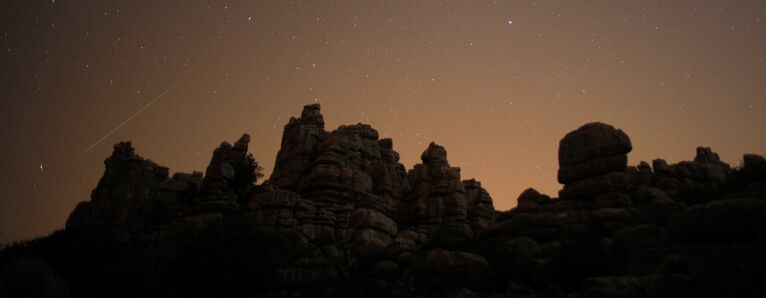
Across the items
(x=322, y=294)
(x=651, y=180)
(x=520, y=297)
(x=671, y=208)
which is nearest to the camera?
(x=520, y=297)

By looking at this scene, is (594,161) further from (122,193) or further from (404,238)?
(122,193)

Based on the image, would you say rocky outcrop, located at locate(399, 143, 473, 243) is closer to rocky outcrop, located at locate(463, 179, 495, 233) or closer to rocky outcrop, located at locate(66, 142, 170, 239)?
rocky outcrop, located at locate(463, 179, 495, 233)

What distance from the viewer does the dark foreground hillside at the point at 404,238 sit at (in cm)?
1594

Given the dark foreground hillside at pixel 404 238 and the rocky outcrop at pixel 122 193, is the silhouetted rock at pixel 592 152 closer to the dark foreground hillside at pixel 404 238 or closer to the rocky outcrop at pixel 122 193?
the dark foreground hillside at pixel 404 238

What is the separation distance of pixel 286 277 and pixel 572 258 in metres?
15.0

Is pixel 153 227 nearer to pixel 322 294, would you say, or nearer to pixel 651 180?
pixel 322 294

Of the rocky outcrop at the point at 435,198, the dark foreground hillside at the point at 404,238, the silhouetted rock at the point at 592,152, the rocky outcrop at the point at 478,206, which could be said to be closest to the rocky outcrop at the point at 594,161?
the silhouetted rock at the point at 592,152

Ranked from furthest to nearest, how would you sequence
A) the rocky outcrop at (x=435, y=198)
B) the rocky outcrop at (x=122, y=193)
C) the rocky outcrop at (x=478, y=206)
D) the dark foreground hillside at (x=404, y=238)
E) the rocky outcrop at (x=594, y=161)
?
the rocky outcrop at (x=478, y=206), the rocky outcrop at (x=122, y=193), the rocky outcrop at (x=435, y=198), the rocky outcrop at (x=594, y=161), the dark foreground hillside at (x=404, y=238)

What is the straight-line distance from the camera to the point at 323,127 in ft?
207

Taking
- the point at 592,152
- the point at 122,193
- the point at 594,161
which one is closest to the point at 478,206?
the point at 592,152

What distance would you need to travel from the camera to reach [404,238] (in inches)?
1606

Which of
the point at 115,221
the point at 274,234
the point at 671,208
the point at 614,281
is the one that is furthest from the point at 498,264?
the point at 115,221

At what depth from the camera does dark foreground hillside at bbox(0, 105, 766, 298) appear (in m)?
15.9

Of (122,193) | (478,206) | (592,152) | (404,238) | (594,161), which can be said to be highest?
(122,193)
